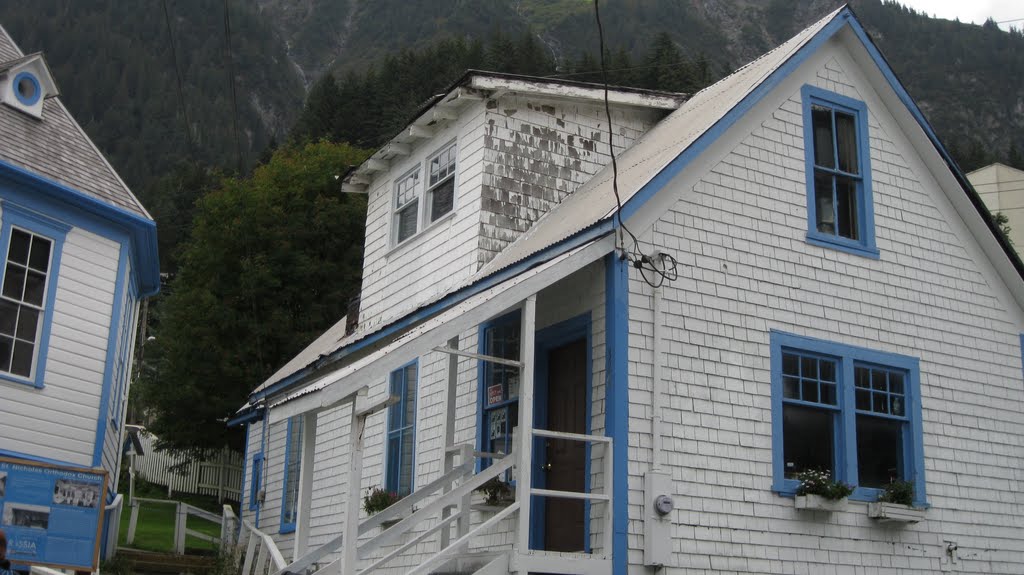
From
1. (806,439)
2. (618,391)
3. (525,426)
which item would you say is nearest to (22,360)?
(525,426)

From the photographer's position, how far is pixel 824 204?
44.7 ft

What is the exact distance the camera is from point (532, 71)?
218ft

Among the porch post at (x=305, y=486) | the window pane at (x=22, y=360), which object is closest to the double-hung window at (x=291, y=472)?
the window pane at (x=22, y=360)

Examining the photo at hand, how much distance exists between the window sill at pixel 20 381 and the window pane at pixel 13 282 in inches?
43.8

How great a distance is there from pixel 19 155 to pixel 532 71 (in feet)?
173

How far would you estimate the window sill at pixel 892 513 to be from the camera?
12250mm

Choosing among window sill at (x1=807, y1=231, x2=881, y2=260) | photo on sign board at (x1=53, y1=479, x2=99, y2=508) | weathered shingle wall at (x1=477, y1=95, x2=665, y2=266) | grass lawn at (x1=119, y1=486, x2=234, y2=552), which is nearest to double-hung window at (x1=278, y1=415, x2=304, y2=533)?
grass lawn at (x1=119, y1=486, x2=234, y2=552)

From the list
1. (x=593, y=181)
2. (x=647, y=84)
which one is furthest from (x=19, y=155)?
(x=647, y=84)

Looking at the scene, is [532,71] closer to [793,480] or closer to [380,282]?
[380,282]

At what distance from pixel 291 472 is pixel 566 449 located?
29.6 feet

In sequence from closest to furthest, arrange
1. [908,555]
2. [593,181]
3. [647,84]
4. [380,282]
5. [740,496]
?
[740,496] < [908,555] < [593,181] < [380,282] < [647,84]

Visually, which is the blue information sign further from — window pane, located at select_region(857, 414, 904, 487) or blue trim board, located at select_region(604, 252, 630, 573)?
window pane, located at select_region(857, 414, 904, 487)

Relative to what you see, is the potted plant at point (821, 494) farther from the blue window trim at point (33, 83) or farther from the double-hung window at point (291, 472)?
Result: the blue window trim at point (33, 83)

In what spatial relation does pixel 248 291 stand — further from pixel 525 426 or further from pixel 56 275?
pixel 525 426
